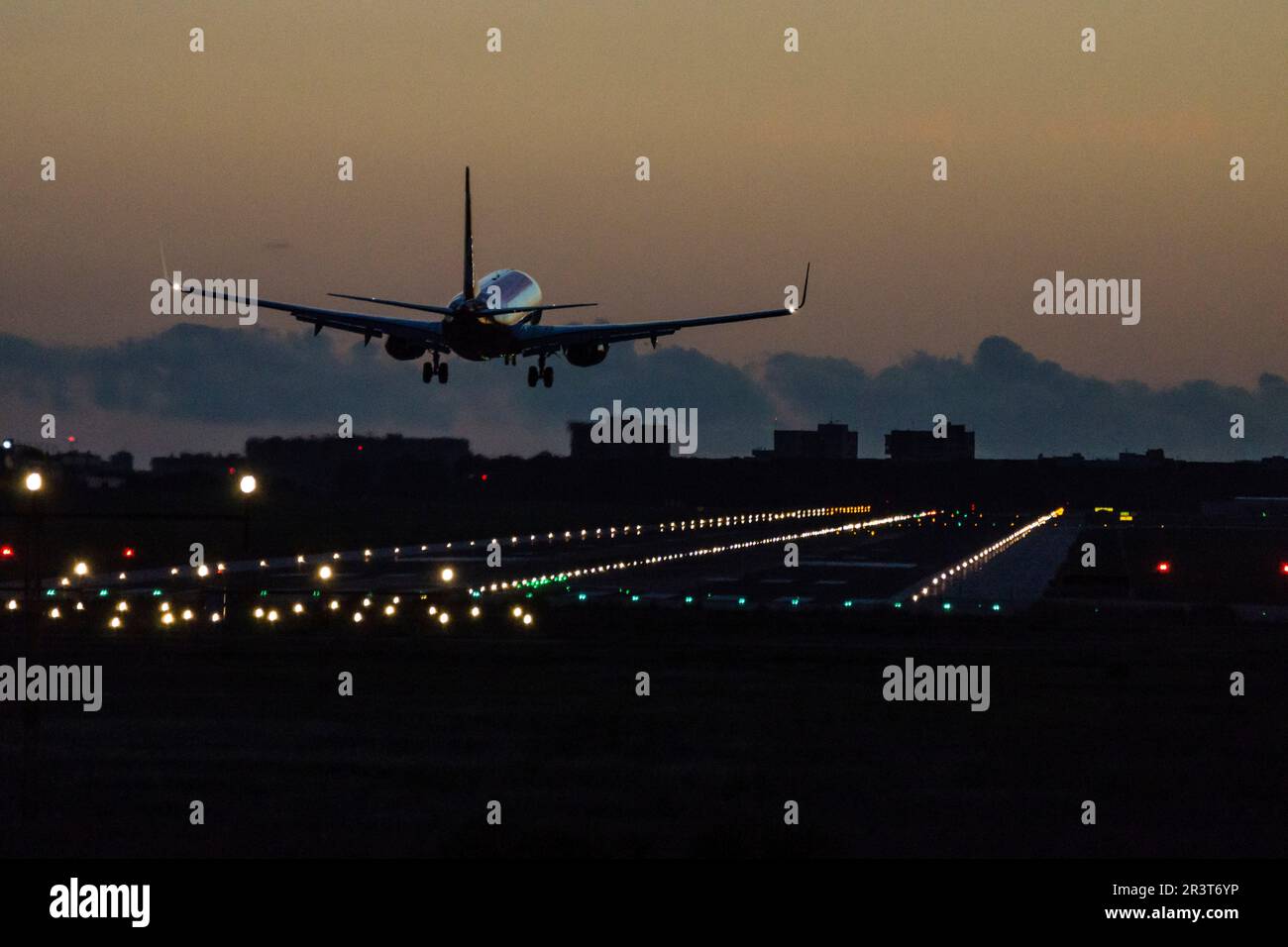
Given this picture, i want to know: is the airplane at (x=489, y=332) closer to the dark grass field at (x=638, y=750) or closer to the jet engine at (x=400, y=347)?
the jet engine at (x=400, y=347)

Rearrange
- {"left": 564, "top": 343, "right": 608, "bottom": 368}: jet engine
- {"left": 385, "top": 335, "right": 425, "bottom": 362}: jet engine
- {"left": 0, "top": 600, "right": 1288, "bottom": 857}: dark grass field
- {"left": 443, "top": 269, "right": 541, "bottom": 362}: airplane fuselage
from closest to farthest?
{"left": 0, "top": 600, "right": 1288, "bottom": 857}: dark grass field
{"left": 443, "top": 269, "right": 541, "bottom": 362}: airplane fuselage
{"left": 385, "top": 335, "right": 425, "bottom": 362}: jet engine
{"left": 564, "top": 343, "right": 608, "bottom": 368}: jet engine

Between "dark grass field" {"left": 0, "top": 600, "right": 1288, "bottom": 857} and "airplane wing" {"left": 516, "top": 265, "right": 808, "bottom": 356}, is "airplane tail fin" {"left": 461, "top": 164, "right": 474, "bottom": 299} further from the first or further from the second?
"dark grass field" {"left": 0, "top": 600, "right": 1288, "bottom": 857}

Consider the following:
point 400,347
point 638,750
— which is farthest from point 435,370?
point 638,750

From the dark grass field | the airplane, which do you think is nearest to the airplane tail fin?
the airplane

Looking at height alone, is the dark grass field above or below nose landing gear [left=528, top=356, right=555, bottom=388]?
below

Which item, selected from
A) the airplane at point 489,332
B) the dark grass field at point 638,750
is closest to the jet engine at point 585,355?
the airplane at point 489,332
